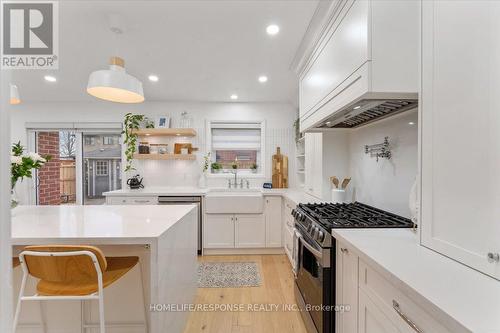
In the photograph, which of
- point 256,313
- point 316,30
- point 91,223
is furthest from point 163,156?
point 316,30

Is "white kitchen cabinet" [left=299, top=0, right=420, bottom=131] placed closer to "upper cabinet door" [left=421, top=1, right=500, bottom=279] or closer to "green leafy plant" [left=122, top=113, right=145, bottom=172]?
"upper cabinet door" [left=421, top=1, right=500, bottom=279]

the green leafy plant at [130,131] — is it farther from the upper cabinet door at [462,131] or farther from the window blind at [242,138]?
the upper cabinet door at [462,131]

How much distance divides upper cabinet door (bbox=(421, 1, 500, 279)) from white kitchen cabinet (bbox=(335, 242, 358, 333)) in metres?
0.37

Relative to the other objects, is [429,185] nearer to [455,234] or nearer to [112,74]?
[455,234]

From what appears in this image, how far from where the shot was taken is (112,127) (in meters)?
4.11

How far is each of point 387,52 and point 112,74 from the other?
173 cm

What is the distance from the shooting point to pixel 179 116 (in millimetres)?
4043

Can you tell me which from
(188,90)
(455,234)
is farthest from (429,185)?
(188,90)

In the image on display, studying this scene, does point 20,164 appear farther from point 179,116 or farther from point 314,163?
point 314,163

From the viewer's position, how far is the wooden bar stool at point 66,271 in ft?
3.59

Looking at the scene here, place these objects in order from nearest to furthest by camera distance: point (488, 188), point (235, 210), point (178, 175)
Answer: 1. point (488, 188)
2. point (235, 210)
3. point (178, 175)

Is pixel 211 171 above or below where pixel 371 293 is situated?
above

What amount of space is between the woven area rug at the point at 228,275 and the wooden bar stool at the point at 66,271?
59.0 inches

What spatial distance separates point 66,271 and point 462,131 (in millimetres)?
1828
